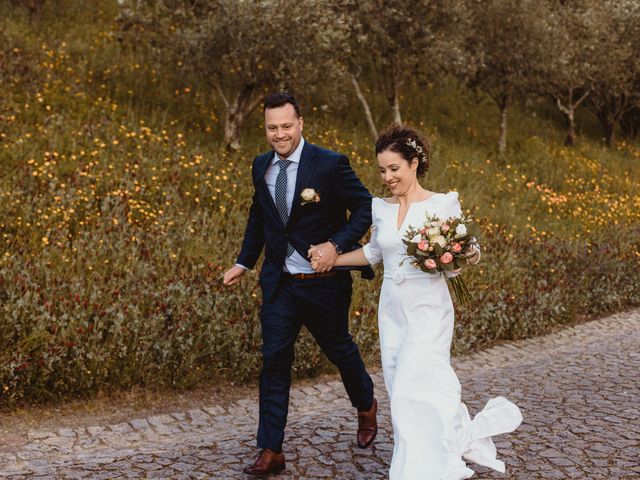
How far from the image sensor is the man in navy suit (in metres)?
4.64

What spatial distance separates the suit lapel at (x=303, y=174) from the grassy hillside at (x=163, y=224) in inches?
61.0

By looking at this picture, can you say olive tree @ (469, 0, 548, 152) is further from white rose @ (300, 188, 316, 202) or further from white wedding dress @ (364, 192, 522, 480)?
white wedding dress @ (364, 192, 522, 480)

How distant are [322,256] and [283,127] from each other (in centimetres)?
84

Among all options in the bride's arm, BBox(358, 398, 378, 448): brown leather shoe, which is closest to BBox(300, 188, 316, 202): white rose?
the bride's arm

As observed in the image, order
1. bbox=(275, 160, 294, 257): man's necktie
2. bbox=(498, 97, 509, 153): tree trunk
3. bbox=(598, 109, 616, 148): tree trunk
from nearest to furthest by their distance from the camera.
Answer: bbox=(275, 160, 294, 257): man's necktie < bbox=(498, 97, 509, 153): tree trunk < bbox=(598, 109, 616, 148): tree trunk

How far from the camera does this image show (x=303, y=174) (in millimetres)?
4738

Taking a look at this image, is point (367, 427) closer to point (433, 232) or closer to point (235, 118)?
point (433, 232)

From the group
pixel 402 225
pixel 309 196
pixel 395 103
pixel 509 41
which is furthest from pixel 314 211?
pixel 509 41

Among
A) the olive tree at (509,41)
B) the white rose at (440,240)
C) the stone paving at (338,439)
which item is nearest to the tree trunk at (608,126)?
the olive tree at (509,41)

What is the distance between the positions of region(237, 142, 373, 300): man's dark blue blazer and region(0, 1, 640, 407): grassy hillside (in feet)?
4.07

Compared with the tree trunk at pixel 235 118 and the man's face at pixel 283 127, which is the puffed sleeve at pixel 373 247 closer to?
the man's face at pixel 283 127

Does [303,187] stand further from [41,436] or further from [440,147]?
[440,147]

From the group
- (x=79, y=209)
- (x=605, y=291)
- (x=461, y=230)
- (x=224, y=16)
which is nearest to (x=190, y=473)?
(x=461, y=230)

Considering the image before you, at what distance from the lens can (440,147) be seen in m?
16.9
